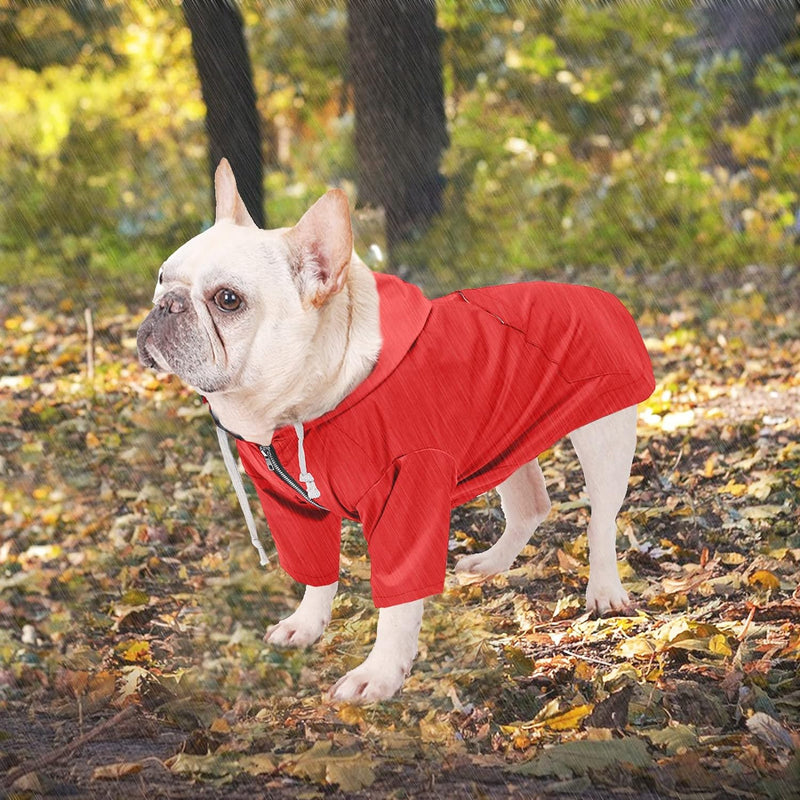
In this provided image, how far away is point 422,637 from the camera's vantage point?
3758 millimetres

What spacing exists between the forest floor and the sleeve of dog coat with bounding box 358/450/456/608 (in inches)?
17.9

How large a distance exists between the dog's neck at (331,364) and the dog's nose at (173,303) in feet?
1.02

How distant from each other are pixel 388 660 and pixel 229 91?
3.64 m

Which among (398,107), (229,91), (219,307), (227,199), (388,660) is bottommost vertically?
(388,660)

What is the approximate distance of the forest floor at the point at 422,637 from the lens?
3070 millimetres

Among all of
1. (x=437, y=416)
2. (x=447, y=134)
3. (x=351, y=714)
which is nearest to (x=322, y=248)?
(x=437, y=416)

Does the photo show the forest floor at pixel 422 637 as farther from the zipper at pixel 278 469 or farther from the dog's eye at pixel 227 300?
the dog's eye at pixel 227 300

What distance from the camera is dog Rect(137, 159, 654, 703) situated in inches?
122

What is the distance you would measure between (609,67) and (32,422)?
6.23 metres

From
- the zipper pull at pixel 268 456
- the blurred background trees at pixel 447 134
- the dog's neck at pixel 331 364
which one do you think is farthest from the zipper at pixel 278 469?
the blurred background trees at pixel 447 134

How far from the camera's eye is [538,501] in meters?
4.21

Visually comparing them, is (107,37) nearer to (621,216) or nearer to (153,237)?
(153,237)

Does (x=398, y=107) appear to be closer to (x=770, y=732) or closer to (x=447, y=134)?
(x=447, y=134)

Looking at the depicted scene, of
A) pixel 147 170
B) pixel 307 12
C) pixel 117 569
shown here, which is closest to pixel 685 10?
pixel 307 12
